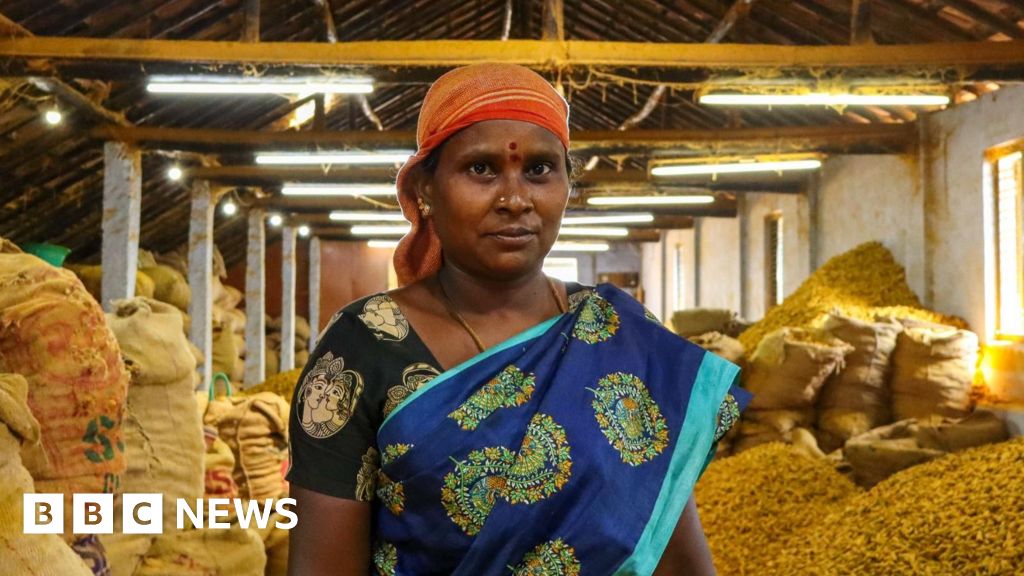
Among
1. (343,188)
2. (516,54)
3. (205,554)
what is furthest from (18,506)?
(343,188)

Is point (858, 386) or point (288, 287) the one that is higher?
point (288, 287)

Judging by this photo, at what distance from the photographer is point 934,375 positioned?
702 centimetres

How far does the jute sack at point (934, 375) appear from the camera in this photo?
23.1ft

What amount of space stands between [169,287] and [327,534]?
33.7ft

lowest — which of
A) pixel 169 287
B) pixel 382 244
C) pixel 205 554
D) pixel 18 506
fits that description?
pixel 205 554

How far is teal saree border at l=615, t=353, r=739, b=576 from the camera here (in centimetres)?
134

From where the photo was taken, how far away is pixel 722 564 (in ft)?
16.0

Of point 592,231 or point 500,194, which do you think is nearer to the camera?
point 500,194

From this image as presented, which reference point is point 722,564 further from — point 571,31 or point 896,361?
point 571,31

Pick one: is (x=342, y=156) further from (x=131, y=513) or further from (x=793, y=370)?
(x=131, y=513)

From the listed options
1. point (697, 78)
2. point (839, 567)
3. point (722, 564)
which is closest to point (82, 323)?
point (839, 567)

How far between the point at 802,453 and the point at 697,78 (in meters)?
2.42

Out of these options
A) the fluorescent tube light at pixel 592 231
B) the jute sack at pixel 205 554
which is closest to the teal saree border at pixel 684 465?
the jute sack at pixel 205 554

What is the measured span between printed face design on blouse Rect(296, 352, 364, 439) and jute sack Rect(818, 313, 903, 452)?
6.33 m
